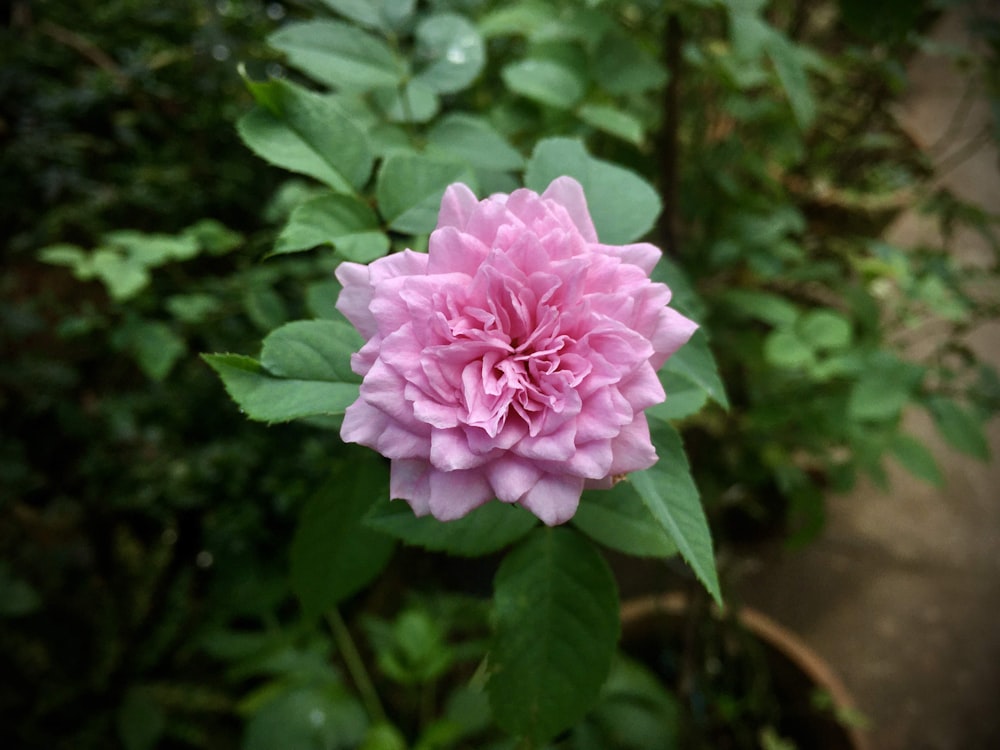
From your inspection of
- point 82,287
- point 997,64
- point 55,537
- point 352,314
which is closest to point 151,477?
point 55,537

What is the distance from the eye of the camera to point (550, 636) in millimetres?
441

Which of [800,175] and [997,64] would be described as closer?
[997,64]

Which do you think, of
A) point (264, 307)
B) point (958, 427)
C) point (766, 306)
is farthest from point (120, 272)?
point (958, 427)

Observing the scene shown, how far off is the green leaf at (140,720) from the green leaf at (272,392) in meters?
1.08

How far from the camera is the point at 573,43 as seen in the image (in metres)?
0.77

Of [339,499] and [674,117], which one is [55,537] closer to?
[339,499]

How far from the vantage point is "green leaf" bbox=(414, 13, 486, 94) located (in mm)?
613

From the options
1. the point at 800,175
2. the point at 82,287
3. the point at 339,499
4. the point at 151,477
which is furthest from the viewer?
the point at 800,175

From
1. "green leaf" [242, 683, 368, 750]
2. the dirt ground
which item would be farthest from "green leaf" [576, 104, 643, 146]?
the dirt ground

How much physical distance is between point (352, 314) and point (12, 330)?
3.84 ft

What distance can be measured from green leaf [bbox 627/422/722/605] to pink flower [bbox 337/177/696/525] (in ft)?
0.09

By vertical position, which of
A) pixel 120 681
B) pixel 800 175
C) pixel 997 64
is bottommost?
pixel 120 681

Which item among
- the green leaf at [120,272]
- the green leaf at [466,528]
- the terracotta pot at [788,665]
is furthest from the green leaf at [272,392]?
the terracotta pot at [788,665]

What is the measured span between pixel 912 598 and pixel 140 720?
1.89 meters
